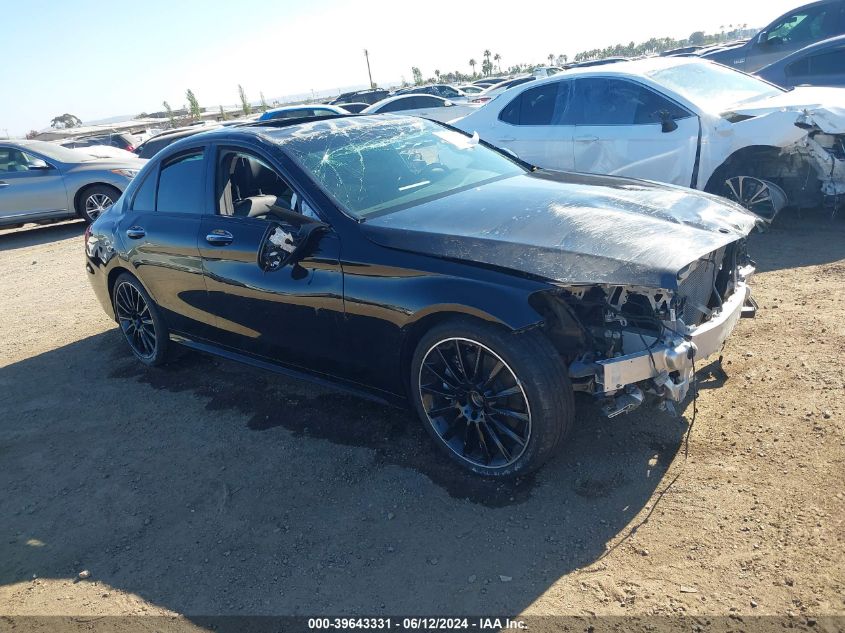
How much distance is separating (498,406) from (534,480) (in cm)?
43

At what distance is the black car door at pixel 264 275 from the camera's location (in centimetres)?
346

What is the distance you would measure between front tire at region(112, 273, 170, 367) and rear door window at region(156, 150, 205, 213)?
0.78m

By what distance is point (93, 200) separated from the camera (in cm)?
1091

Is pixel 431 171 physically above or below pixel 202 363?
above

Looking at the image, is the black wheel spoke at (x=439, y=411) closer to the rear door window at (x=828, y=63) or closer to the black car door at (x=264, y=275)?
the black car door at (x=264, y=275)

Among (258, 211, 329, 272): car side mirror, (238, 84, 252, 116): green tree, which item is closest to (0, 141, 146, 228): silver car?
(258, 211, 329, 272): car side mirror

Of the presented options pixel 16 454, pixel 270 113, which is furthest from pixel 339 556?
pixel 270 113

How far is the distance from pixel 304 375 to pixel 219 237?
40.9 inches

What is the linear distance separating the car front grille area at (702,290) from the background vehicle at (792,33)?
10.3 metres

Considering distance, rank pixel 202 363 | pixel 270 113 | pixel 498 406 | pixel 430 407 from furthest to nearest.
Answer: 1. pixel 270 113
2. pixel 202 363
3. pixel 430 407
4. pixel 498 406

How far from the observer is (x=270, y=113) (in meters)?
15.2

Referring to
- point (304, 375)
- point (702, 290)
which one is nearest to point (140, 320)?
point (304, 375)

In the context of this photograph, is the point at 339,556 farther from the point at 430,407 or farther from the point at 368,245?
the point at 368,245

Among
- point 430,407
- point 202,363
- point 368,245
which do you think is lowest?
point 202,363
